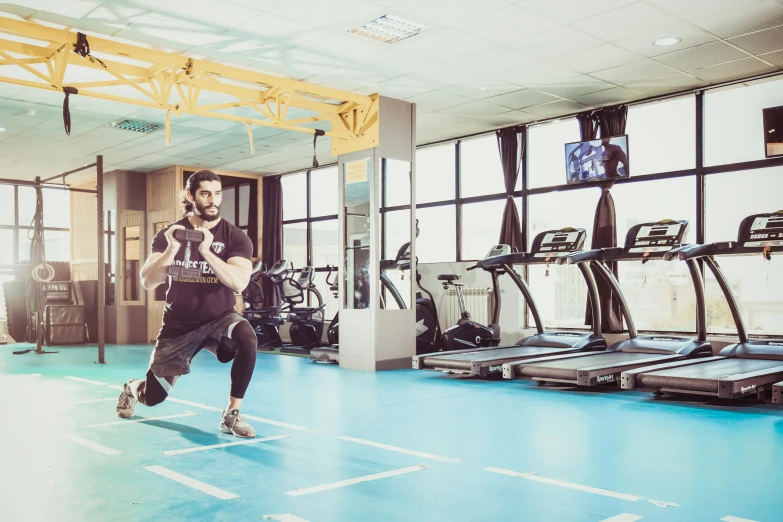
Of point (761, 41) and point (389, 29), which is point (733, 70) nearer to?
point (761, 41)

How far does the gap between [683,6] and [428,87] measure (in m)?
3.00

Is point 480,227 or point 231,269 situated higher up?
point 480,227

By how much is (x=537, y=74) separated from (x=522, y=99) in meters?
0.93

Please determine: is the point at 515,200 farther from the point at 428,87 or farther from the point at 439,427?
the point at 439,427

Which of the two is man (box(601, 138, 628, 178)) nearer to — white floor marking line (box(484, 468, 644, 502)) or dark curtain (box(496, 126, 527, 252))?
dark curtain (box(496, 126, 527, 252))

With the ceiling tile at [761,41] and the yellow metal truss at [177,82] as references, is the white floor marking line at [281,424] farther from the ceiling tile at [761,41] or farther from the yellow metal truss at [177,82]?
the ceiling tile at [761,41]

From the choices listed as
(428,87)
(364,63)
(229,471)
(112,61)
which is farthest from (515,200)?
(229,471)

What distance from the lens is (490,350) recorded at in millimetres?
8078

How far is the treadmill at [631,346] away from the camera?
635cm

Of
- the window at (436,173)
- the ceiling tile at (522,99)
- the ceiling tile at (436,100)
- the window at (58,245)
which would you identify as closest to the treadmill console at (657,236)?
the ceiling tile at (522,99)

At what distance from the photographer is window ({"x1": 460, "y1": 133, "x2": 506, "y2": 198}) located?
32.9 feet

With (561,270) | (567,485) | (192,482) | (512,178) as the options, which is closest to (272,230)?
(512,178)

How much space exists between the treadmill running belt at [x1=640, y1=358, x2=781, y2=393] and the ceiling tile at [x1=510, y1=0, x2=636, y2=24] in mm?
3047

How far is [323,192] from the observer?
41.8ft
